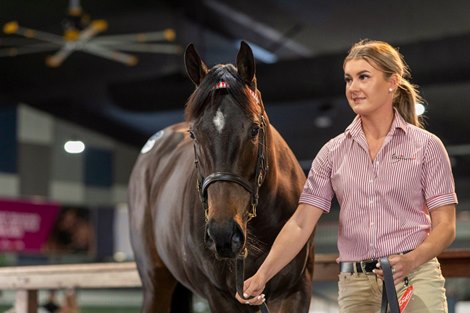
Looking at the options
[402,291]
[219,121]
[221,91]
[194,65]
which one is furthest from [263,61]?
[402,291]

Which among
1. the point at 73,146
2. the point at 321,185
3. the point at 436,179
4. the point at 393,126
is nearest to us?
the point at 436,179

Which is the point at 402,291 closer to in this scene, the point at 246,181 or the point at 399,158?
the point at 399,158

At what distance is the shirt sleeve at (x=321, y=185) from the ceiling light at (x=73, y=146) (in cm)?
1633

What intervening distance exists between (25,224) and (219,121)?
13540 mm

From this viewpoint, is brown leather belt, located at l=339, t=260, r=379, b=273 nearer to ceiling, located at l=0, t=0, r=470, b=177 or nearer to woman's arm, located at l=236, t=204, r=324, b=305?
woman's arm, located at l=236, t=204, r=324, b=305

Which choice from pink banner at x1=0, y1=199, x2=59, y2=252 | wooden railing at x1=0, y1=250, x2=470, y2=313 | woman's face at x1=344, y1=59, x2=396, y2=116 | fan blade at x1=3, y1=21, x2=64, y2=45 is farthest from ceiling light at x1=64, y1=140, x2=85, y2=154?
woman's face at x1=344, y1=59, x2=396, y2=116

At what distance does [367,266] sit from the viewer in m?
2.31

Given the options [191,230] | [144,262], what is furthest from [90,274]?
[191,230]

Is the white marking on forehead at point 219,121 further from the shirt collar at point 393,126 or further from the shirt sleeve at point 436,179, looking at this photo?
the shirt sleeve at point 436,179

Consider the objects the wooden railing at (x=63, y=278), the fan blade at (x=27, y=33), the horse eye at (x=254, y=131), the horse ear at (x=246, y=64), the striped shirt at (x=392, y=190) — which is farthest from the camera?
the fan blade at (x=27, y=33)

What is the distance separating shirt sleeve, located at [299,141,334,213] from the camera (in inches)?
97.0

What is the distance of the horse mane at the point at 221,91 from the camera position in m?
2.51

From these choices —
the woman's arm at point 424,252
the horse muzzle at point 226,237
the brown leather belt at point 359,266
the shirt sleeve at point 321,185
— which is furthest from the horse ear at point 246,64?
the woman's arm at point 424,252

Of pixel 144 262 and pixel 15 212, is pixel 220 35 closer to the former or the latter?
pixel 15 212
